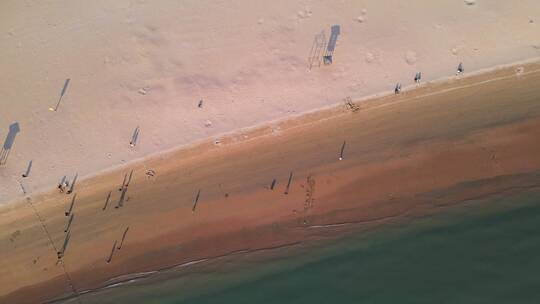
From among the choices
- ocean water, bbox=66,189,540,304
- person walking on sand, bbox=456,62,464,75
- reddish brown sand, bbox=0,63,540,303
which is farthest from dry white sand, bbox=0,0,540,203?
ocean water, bbox=66,189,540,304

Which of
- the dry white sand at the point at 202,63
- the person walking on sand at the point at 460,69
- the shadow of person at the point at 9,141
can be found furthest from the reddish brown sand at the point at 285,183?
the shadow of person at the point at 9,141

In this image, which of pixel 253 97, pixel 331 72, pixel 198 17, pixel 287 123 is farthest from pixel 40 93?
pixel 331 72

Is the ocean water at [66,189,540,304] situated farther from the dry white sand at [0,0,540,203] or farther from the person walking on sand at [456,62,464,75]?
the dry white sand at [0,0,540,203]

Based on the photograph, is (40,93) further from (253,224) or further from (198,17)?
(253,224)

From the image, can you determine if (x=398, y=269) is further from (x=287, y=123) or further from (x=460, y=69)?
(x=460, y=69)

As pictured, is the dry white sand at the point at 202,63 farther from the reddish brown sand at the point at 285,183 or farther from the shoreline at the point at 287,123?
the reddish brown sand at the point at 285,183
